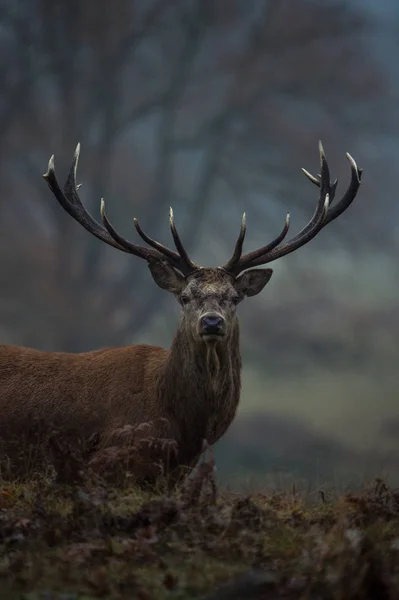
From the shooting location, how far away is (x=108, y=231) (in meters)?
9.59

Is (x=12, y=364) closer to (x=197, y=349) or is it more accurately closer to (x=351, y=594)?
(x=197, y=349)

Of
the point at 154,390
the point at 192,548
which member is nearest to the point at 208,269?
the point at 154,390

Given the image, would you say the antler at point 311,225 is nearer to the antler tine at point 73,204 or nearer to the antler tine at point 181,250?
the antler tine at point 181,250

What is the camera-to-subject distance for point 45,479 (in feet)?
25.5

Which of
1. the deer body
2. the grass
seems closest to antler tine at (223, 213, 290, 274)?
the deer body

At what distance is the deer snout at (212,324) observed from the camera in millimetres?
8117

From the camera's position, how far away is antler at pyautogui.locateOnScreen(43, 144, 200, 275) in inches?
358

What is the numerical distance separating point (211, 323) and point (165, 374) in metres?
0.98

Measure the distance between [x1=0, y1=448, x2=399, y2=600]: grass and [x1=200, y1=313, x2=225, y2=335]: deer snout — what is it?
1.92 metres

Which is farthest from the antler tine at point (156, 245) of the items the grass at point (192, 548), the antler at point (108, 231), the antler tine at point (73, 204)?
the grass at point (192, 548)

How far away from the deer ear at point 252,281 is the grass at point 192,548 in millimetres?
3092

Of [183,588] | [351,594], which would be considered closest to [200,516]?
[183,588]

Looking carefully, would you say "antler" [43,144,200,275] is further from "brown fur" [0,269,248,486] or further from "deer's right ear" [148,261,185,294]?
"brown fur" [0,269,248,486]

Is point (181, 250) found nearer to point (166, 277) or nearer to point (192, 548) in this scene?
point (166, 277)
